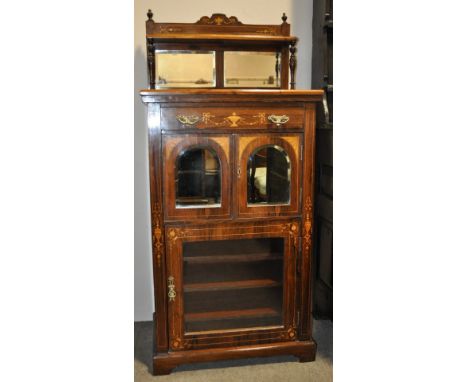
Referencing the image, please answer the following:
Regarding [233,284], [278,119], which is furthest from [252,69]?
[233,284]

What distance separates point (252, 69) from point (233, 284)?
983 millimetres

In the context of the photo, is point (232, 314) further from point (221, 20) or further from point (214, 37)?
point (221, 20)

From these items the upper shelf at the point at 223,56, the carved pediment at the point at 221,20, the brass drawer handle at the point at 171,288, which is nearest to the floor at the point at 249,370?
the brass drawer handle at the point at 171,288

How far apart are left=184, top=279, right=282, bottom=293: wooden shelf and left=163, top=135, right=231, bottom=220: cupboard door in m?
0.30

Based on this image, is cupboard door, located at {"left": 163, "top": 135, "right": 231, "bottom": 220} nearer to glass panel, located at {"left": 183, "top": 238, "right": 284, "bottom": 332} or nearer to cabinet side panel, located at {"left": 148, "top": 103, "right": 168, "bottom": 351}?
cabinet side panel, located at {"left": 148, "top": 103, "right": 168, "bottom": 351}

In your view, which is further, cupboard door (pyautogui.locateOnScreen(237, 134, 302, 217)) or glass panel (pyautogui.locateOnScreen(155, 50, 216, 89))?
glass panel (pyautogui.locateOnScreen(155, 50, 216, 89))

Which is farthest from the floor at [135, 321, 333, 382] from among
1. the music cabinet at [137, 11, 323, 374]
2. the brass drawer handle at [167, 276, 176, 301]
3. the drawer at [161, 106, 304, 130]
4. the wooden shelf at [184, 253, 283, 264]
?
the drawer at [161, 106, 304, 130]

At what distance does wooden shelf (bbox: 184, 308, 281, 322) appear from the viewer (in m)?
1.77

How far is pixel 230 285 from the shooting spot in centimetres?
178
